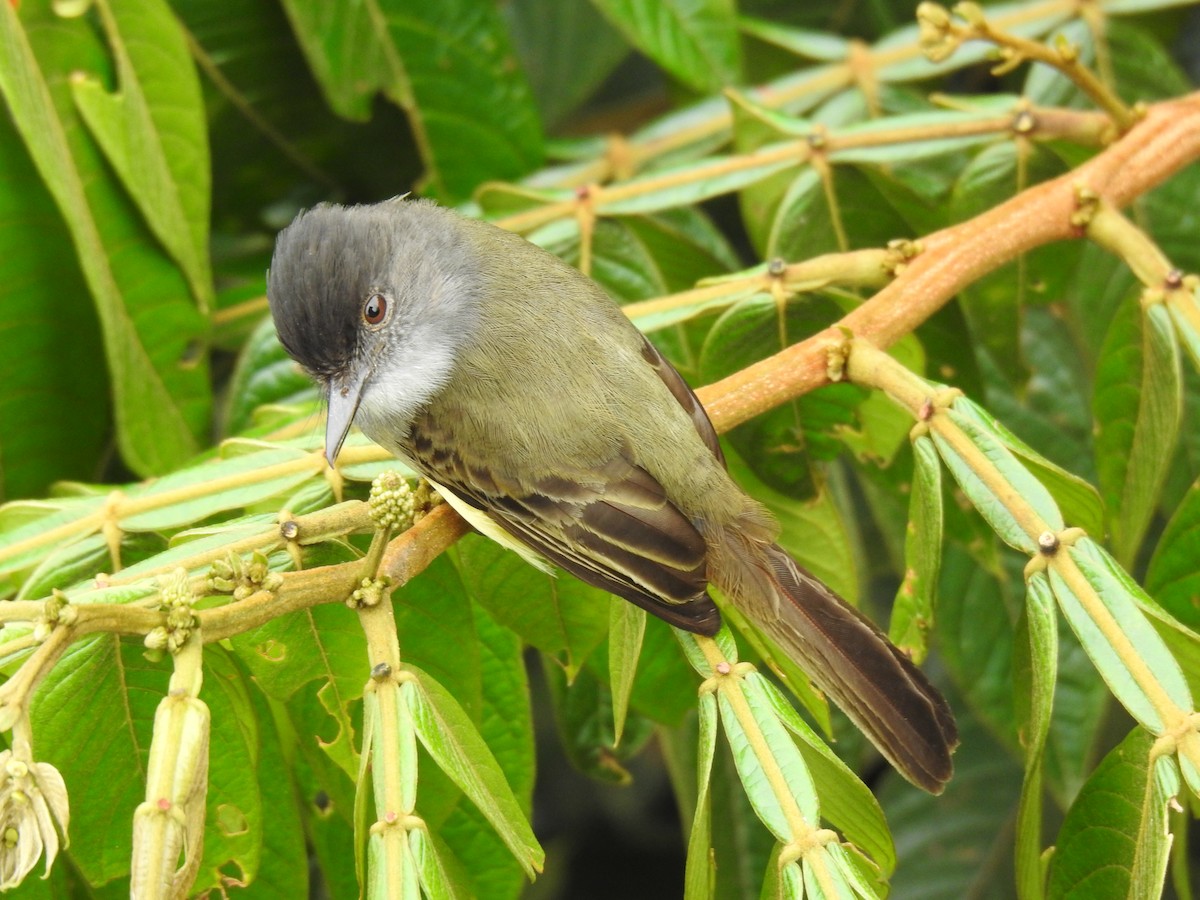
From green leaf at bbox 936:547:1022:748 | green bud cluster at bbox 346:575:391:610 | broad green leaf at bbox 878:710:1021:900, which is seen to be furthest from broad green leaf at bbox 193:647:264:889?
broad green leaf at bbox 878:710:1021:900

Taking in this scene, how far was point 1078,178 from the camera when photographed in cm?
185

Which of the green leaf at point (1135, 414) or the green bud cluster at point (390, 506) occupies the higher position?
the green leaf at point (1135, 414)

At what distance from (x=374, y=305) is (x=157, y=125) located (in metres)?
0.55

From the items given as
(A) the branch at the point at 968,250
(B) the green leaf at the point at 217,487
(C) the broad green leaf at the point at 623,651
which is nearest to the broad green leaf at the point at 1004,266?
(A) the branch at the point at 968,250

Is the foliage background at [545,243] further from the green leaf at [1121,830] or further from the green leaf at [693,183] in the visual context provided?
the green leaf at [1121,830]

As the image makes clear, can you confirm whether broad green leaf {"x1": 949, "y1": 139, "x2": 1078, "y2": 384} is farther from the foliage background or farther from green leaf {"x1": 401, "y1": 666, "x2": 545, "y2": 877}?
green leaf {"x1": 401, "y1": 666, "x2": 545, "y2": 877}

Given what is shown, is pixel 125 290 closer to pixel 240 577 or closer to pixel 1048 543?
pixel 240 577

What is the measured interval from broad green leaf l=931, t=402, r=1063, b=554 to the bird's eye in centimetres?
99

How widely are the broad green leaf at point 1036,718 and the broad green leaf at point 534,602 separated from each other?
0.62 m

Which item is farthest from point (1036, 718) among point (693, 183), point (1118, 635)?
point (693, 183)

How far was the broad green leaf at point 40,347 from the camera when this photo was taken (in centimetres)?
205

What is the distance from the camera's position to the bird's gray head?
6.35 feet

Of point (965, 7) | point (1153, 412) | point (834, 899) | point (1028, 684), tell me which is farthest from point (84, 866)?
point (965, 7)

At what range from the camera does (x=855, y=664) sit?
1.66 metres
